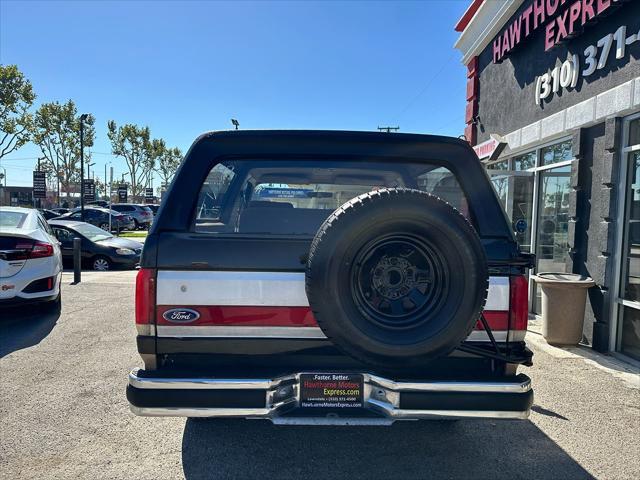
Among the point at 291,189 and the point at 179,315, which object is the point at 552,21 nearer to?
the point at 291,189

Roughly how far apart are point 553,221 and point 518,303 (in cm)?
551

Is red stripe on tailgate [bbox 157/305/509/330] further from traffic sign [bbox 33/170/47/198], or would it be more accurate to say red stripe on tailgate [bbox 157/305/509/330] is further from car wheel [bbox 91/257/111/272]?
traffic sign [bbox 33/170/47/198]

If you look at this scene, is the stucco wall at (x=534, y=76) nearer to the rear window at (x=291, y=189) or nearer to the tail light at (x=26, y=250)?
Answer: the rear window at (x=291, y=189)

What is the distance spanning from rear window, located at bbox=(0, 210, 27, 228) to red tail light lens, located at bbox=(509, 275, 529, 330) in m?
6.38

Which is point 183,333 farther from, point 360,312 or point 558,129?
point 558,129

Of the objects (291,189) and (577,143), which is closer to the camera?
(291,189)

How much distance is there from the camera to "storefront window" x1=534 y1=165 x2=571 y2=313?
702cm

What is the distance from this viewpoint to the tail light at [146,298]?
242 cm

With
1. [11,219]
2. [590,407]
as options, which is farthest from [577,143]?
[11,219]

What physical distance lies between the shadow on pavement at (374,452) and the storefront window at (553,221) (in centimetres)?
427

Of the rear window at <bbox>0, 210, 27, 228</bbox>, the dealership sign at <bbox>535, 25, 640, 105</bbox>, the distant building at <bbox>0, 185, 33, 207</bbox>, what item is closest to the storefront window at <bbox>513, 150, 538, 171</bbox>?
the dealership sign at <bbox>535, 25, 640, 105</bbox>

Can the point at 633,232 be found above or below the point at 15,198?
below

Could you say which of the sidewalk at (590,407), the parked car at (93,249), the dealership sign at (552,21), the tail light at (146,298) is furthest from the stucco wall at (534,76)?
the parked car at (93,249)

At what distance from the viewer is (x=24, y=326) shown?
6.17 meters
